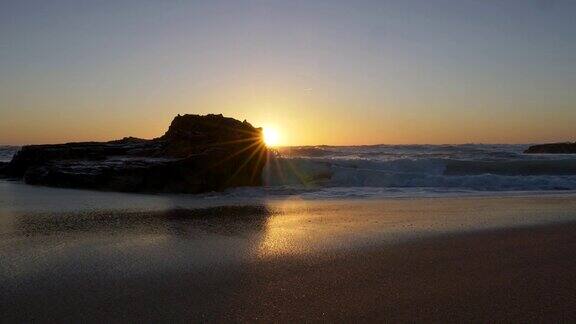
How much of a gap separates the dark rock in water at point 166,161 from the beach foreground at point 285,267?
4.75 metres

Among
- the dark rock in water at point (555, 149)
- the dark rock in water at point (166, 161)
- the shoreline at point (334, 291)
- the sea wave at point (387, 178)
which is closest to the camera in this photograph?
the shoreline at point (334, 291)

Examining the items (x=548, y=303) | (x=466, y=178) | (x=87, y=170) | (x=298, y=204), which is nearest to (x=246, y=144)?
(x=87, y=170)

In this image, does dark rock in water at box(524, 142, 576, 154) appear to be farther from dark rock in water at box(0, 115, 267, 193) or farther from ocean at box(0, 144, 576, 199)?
dark rock in water at box(0, 115, 267, 193)

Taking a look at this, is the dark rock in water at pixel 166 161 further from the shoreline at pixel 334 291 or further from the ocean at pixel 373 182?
the shoreline at pixel 334 291

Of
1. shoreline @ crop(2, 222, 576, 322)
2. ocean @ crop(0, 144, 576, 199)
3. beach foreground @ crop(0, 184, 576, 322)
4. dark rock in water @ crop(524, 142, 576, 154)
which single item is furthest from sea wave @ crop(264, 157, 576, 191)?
dark rock in water @ crop(524, 142, 576, 154)

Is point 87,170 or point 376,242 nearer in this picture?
point 376,242

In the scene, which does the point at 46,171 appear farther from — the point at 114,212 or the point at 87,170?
the point at 114,212

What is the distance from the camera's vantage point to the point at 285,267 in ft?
14.5

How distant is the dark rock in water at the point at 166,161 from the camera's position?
12484 millimetres

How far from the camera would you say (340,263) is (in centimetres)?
459

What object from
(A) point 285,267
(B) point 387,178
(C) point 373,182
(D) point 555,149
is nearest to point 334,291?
(A) point 285,267

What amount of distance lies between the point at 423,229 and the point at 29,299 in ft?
15.7

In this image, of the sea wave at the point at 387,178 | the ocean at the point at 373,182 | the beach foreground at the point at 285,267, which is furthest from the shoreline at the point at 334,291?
the sea wave at the point at 387,178

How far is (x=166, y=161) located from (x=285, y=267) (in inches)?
357
